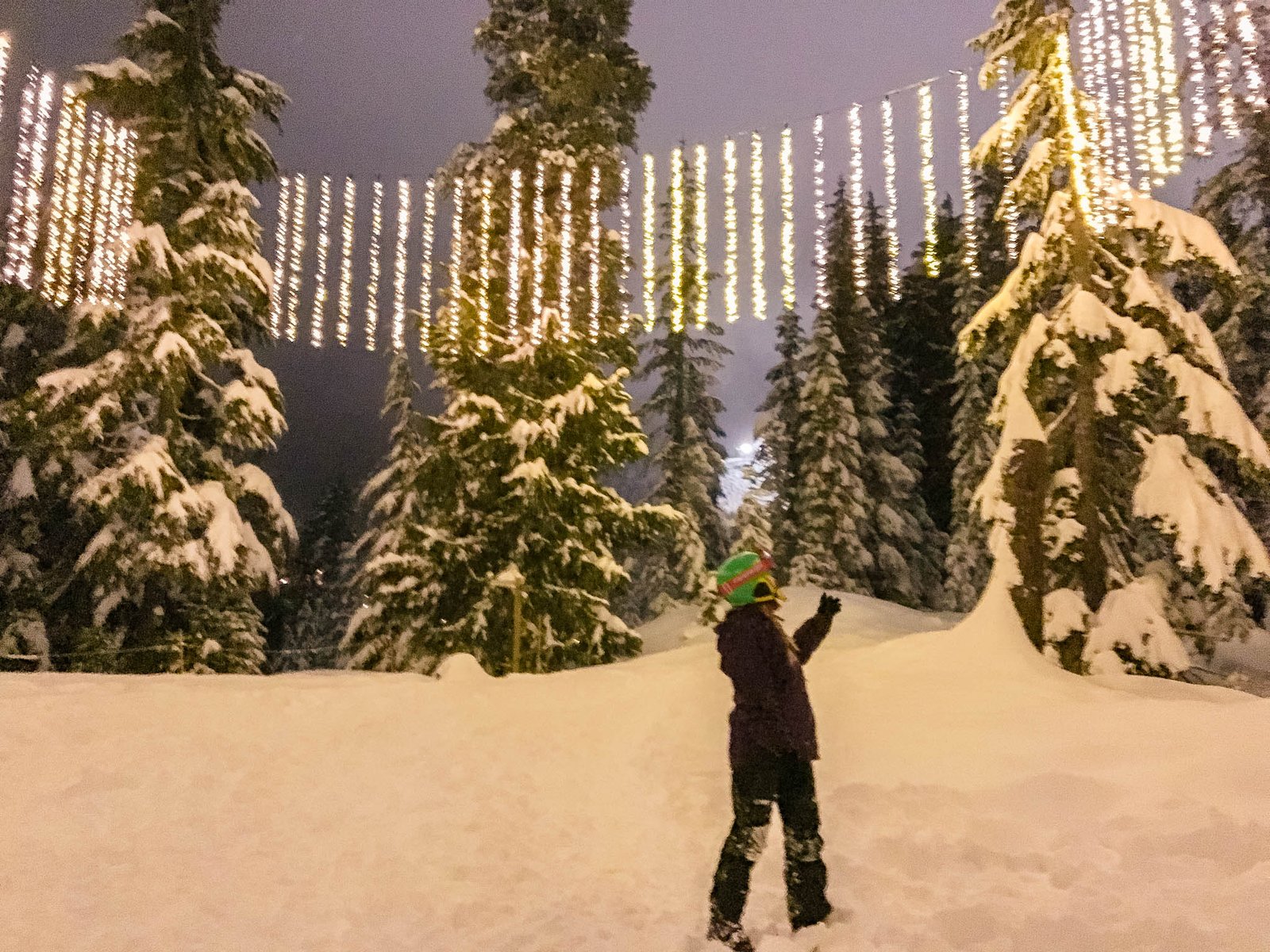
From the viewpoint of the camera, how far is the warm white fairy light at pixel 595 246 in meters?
17.2

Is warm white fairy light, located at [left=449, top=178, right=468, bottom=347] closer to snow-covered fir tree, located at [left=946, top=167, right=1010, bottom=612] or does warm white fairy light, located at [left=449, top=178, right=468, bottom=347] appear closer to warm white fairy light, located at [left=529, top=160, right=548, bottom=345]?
warm white fairy light, located at [left=529, top=160, right=548, bottom=345]

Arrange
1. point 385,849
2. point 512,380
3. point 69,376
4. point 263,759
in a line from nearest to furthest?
point 385,849, point 263,759, point 69,376, point 512,380

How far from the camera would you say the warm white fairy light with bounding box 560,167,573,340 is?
16703mm

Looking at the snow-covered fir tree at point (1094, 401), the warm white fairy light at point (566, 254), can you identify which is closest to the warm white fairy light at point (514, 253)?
the warm white fairy light at point (566, 254)

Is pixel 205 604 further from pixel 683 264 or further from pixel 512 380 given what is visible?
pixel 683 264

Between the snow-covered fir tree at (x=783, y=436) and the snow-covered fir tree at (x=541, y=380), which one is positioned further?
the snow-covered fir tree at (x=783, y=436)

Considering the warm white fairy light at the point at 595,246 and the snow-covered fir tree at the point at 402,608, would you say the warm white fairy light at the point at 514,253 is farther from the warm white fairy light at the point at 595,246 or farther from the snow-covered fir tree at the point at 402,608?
the snow-covered fir tree at the point at 402,608

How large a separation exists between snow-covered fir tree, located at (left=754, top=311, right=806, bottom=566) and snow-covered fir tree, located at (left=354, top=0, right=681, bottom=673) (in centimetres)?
1726


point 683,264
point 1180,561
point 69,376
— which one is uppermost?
point 683,264

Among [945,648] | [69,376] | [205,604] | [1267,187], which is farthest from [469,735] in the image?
[1267,187]

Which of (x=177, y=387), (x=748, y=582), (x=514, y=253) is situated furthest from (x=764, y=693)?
(x=514, y=253)

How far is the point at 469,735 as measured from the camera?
328 inches

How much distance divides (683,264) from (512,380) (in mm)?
18388

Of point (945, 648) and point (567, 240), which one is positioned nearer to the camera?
point (945, 648)
